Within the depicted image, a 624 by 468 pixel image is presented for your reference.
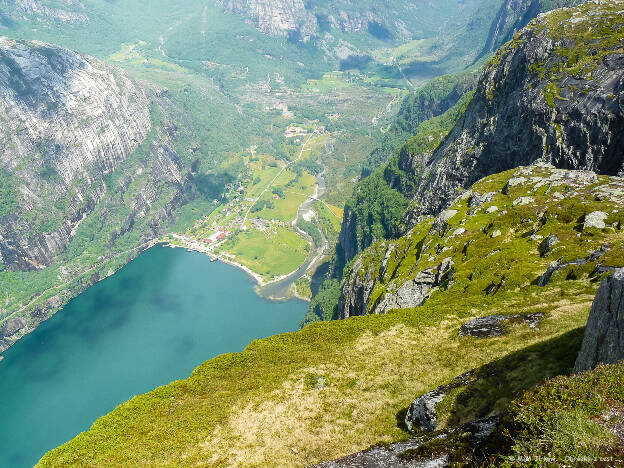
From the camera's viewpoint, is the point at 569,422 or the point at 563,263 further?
the point at 563,263

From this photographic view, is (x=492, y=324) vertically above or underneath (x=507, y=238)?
above

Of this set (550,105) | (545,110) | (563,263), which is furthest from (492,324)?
(545,110)

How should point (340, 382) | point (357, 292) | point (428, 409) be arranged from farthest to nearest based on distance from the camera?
point (357, 292)
point (340, 382)
point (428, 409)

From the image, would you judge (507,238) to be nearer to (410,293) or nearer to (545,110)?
(410,293)

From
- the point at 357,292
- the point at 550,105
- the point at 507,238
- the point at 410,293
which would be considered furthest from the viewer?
the point at 357,292

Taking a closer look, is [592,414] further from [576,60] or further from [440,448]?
[576,60]

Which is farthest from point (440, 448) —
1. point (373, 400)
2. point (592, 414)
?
point (373, 400)

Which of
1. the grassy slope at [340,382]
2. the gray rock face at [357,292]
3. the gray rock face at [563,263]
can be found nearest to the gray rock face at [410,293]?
the grassy slope at [340,382]

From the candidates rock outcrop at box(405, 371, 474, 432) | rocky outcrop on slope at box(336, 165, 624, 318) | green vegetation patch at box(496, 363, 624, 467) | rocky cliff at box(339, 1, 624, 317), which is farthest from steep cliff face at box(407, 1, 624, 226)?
green vegetation patch at box(496, 363, 624, 467)
